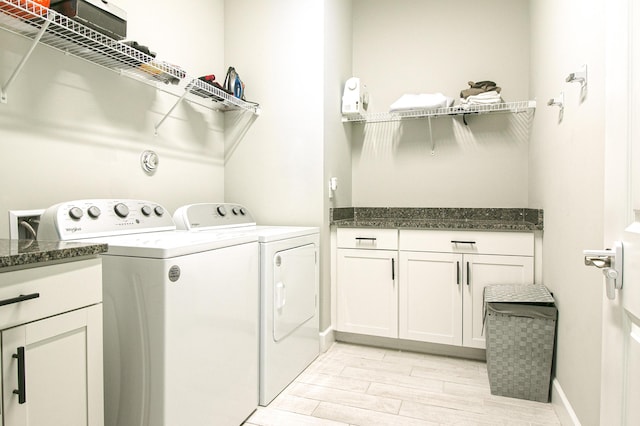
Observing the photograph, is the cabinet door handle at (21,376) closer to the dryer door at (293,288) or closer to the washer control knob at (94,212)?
the washer control knob at (94,212)

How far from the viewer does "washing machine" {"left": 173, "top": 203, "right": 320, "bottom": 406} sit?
1896 millimetres

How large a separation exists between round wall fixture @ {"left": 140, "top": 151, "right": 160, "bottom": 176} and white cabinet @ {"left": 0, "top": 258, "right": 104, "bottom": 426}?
1094 mm

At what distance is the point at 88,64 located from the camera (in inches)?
70.8

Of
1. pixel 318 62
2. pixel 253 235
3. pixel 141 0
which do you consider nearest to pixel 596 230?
pixel 253 235

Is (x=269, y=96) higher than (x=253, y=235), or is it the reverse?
(x=269, y=96)

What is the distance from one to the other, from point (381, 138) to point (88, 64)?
2.07 metres

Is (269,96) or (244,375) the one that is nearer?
(244,375)

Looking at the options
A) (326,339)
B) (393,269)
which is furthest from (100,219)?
(393,269)

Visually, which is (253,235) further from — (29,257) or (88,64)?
(88,64)

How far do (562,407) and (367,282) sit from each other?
4.10 feet

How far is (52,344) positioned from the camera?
1010 mm

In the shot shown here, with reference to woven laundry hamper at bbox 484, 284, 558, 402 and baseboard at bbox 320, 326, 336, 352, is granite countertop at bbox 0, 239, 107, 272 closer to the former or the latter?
baseboard at bbox 320, 326, 336, 352

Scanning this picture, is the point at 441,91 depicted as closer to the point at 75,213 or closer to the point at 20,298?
the point at 75,213

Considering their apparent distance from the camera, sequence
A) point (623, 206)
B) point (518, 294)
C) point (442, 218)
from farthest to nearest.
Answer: point (442, 218), point (518, 294), point (623, 206)
